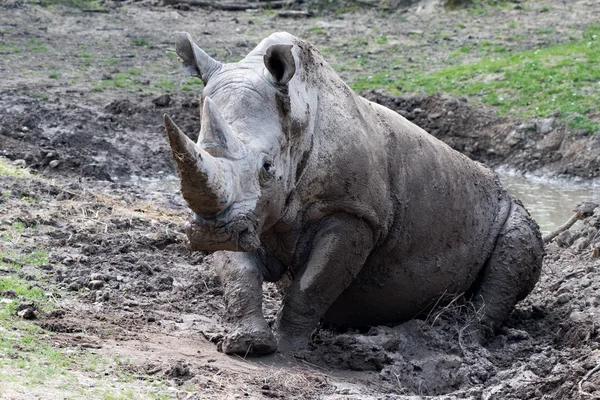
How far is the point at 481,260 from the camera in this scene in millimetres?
8461

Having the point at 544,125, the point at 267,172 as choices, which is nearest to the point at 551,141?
the point at 544,125

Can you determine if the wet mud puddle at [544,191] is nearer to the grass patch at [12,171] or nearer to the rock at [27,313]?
the grass patch at [12,171]

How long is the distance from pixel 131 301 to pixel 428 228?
2206mm

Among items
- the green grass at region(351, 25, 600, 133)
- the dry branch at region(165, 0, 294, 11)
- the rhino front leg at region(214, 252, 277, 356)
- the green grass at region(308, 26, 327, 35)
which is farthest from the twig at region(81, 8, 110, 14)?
the rhino front leg at region(214, 252, 277, 356)

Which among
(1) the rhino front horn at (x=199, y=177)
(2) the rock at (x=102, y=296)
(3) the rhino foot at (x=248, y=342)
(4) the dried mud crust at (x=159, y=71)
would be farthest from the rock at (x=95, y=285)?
(4) the dried mud crust at (x=159, y=71)

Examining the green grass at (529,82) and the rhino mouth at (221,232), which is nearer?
the rhino mouth at (221,232)

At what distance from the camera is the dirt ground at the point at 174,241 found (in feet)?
20.8

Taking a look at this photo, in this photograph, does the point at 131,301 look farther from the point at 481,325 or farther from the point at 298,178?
the point at 481,325

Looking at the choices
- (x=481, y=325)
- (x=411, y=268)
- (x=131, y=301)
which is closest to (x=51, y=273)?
(x=131, y=301)

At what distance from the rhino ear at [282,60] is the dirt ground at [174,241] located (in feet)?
5.75

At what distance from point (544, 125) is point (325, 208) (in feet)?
30.5

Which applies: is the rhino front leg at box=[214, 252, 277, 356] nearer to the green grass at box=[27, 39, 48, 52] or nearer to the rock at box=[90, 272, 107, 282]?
the rock at box=[90, 272, 107, 282]

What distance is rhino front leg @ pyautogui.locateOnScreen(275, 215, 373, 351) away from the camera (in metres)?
7.05

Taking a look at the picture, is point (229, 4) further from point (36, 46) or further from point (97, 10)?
point (36, 46)
